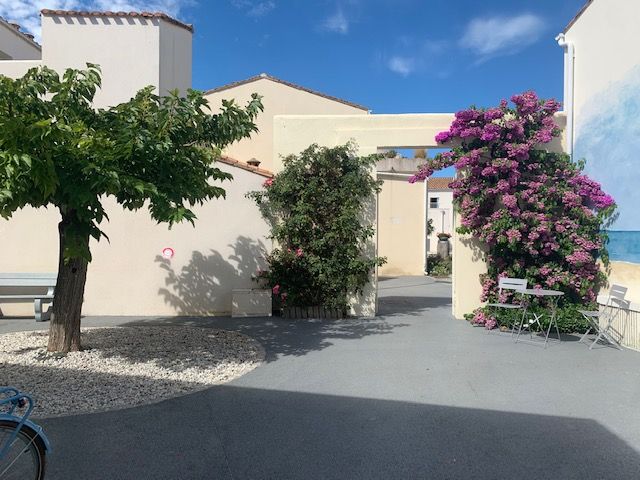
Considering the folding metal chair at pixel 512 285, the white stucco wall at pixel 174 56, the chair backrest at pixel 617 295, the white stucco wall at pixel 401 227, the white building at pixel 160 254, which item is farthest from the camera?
the white stucco wall at pixel 401 227

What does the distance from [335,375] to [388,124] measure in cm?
520

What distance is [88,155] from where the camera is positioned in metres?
4.21

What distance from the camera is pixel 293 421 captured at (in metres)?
3.93

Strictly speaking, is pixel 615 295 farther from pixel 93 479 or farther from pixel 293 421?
pixel 93 479

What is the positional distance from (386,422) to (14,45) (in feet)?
51.5

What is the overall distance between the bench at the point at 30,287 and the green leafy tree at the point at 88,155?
2920 mm

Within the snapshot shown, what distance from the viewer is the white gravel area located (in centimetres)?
447

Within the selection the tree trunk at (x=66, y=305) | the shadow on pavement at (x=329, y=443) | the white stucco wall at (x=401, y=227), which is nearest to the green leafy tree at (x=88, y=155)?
the tree trunk at (x=66, y=305)

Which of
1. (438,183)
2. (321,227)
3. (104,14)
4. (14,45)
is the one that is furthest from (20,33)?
(438,183)

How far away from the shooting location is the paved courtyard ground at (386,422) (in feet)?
10.4

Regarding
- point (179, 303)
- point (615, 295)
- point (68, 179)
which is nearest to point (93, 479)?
point (68, 179)

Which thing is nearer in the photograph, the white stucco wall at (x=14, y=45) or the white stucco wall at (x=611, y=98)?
the white stucco wall at (x=611, y=98)

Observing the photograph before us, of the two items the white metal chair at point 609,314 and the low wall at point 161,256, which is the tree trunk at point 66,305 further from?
the white metal chair at point 609,314

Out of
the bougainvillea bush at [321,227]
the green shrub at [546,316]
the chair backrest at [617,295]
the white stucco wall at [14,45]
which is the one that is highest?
the white stucco wall at [14,45]
